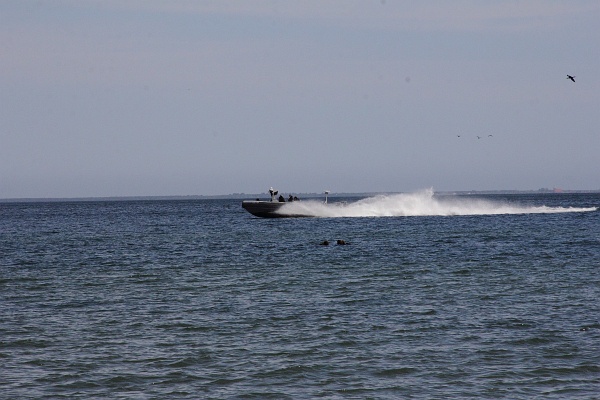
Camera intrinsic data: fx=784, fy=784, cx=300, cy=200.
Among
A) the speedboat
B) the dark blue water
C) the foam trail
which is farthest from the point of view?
the foam trail

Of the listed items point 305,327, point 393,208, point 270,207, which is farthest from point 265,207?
point 305,327

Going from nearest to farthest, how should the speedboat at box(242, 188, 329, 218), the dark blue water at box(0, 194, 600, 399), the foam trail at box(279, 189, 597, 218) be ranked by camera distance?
the dark blue water at box(0, 194, 600, 399) → the speedboat at box(242, 188, 329, 218) → the foam trail at box(279, 189, 597, 218)

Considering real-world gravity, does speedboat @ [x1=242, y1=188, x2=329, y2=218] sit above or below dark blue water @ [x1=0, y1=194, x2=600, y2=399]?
above

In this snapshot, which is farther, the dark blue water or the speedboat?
the speedboat

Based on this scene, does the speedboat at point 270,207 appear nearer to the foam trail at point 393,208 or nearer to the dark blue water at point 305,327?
the foam trail at point 393,208

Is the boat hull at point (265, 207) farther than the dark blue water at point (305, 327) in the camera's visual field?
Yes

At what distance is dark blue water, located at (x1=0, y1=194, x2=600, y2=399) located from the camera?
16.3 meters

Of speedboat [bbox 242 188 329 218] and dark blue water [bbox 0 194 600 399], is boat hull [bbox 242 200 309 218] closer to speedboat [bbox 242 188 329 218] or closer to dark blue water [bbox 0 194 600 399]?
speedboat [bbox 242 188 329 218]

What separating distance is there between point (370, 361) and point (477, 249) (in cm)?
3171

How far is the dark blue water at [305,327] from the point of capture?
16344mm

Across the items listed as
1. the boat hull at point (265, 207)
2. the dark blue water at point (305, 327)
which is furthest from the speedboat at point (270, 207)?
the dark blue water at point (305, 327)

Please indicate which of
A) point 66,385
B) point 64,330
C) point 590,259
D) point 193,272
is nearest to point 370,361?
point 66,385

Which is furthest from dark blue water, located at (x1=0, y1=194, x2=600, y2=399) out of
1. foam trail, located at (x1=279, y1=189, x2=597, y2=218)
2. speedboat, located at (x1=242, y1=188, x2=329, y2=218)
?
foam trail, located at (x1=279, y1=189, x2=597, y2=218)

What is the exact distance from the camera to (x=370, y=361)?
18.1 meters
